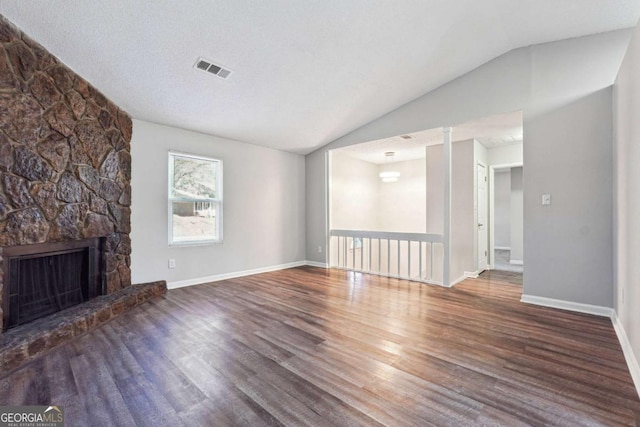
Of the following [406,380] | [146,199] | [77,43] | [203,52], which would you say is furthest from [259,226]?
[406,380]

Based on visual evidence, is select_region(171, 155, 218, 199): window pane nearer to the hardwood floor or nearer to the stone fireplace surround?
the stone fireplace surround

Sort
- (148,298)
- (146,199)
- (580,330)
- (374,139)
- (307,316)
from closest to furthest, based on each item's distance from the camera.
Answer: (580,330) < (307,316) < (148,298) < (146,199) < (374,139)

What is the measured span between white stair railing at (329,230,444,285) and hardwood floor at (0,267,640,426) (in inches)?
50.6

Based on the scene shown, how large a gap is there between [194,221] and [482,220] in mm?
5060

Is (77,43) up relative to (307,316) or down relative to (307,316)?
up

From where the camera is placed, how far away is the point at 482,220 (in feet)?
17.3

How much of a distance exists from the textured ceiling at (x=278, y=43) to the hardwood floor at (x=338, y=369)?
8.26 feet

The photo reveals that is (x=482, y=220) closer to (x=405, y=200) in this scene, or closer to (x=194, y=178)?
(x=405, y=200)

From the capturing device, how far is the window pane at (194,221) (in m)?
4.19

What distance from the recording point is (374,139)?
4887 millimetres

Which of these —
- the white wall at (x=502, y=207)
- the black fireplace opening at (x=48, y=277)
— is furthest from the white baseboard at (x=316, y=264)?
the white wall at (x=502, y=207)

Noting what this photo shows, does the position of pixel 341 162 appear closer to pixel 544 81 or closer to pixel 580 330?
pixel 544 81

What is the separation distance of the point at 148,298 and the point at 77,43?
276cm

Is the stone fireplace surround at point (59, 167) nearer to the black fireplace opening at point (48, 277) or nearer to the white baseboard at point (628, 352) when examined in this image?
the black fireplace opening at point (48, 277)
